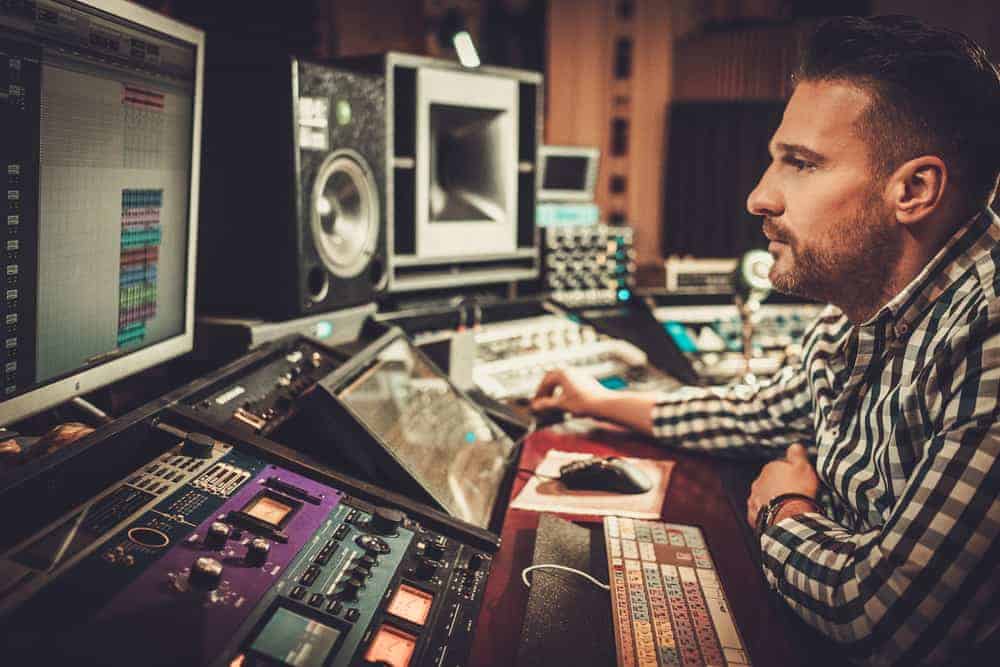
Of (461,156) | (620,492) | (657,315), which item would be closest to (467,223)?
(461,156)

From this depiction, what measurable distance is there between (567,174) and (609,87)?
781 millimetres

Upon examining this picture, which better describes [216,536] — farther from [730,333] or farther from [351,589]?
[730,333]

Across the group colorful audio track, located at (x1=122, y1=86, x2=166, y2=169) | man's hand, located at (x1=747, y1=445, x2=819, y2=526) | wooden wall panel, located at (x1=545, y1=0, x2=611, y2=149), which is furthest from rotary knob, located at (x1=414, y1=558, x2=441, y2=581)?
wooden wall panel, located at (x1=545, y1=0, x2=611, y2=149)

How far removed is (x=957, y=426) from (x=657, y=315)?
1411 millimetres

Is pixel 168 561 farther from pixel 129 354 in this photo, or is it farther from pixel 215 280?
pixel 215 280

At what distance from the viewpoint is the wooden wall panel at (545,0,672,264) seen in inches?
115

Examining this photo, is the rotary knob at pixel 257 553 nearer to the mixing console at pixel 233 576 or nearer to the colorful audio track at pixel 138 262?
the mixing console at pixel 233 576

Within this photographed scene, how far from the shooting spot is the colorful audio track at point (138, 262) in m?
1.08

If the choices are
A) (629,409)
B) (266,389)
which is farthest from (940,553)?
(266,389)

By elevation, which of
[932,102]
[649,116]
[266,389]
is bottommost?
[266,389]

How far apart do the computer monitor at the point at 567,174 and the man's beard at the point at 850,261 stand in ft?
4.04

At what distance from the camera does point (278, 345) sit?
129 cm

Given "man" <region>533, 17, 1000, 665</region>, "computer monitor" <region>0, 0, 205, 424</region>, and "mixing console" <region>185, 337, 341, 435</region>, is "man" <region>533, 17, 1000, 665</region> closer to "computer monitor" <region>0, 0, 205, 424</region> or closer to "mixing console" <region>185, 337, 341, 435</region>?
"mixing console" <region>185, 337, 341, 435</region>

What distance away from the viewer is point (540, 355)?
188 cm
